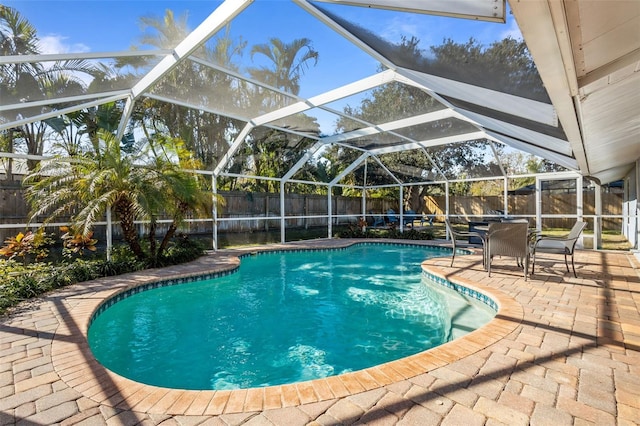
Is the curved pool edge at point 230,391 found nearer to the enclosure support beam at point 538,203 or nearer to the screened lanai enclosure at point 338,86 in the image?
the screened lanai enclosure at point 338,86

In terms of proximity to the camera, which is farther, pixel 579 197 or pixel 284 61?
pixel 579 197

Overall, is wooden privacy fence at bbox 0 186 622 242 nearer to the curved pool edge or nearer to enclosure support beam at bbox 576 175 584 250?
enclosure support beam at bbox 576 175 584 250

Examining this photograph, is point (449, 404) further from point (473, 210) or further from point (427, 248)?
point (473, 210)

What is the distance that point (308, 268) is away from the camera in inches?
384

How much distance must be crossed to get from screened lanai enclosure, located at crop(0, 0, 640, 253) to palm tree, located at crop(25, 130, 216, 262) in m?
0.47

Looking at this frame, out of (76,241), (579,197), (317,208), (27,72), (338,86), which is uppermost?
(338,86)

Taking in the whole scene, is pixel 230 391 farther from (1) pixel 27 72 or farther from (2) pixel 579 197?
(2) pixel 579 197

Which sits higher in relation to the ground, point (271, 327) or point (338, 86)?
point (338, 86)

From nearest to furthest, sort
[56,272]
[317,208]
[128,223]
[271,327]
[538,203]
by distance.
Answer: [271,327] < [56,272] < [128,223] < [538,203] < [317,208]

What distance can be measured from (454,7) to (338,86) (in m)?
5.32

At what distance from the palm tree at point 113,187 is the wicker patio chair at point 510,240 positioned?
7.31 metres

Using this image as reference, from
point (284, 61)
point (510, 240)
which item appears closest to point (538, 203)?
point (510, 240)

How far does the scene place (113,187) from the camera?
763 cm

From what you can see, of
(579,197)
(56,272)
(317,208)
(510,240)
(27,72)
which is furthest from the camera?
→ (317,208)
